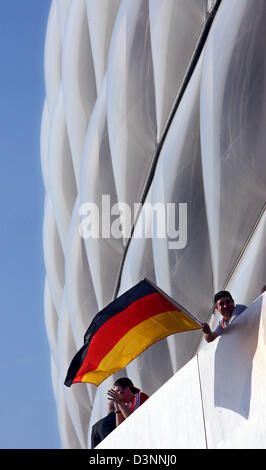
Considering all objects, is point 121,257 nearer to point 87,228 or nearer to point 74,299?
point 87,228

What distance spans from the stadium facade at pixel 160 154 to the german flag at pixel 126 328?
9.97 feet

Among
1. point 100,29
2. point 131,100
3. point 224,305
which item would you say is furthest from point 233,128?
point 100,29

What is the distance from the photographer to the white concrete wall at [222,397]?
219 inches

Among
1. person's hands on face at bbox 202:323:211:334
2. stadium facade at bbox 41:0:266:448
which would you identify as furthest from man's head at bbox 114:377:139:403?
stadium facade at bbox 41:0:266:448

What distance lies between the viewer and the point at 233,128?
10.6 metres

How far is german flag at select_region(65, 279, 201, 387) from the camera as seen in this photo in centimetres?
757

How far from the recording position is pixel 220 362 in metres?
5.98

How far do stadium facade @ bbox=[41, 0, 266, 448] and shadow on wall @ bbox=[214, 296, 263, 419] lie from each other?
4544 mm

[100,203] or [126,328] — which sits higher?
[100,203]

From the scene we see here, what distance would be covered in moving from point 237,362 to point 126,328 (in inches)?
84.7

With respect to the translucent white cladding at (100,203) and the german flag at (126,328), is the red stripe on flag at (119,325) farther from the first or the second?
the translucent white cladding at (100,203)

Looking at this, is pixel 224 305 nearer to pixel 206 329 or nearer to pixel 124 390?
pixel 206 329
